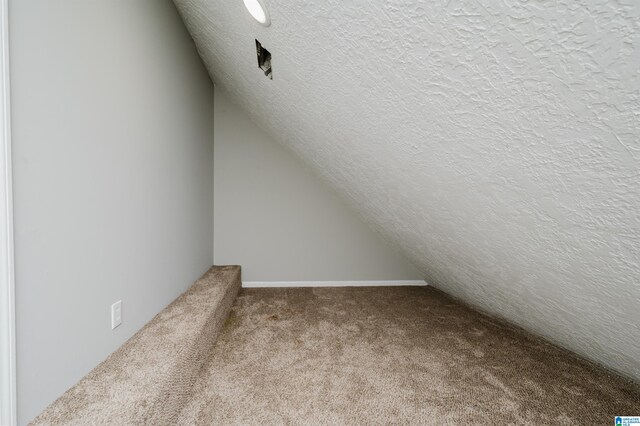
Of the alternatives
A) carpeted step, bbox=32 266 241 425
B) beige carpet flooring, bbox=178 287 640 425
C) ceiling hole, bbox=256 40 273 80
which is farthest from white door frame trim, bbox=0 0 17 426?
ceiling hole, bbox=256 40 273 80

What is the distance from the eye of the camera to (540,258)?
3.26 ft

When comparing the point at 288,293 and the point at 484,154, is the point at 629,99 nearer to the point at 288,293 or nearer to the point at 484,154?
the point at 484,154

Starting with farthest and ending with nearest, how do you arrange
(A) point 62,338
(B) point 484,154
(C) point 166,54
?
(C) point 166,54
(A) point 62,338
(B) point 484,154

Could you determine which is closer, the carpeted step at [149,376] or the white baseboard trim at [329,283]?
the carpeted step at [149,376]

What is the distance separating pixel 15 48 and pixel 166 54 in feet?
3.31

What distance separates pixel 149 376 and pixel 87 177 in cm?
74

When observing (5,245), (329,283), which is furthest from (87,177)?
(329,283)

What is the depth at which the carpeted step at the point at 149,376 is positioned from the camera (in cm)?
84

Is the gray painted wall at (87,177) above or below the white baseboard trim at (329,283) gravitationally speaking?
above

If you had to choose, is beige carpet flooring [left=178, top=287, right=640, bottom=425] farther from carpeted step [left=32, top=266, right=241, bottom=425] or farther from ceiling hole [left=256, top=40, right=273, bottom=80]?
ceiling hole [left=256, top=40, right=273, bottom=80]

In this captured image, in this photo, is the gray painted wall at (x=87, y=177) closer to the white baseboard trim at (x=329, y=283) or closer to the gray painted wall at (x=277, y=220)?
the gray painted wall at (x=277, y=220)

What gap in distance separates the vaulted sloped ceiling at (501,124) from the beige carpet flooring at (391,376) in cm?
25

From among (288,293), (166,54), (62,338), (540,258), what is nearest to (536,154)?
(540,258)

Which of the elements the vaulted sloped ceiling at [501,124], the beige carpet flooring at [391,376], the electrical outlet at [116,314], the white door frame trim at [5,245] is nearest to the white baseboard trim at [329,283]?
the beige carpet flooring at [391,376]
